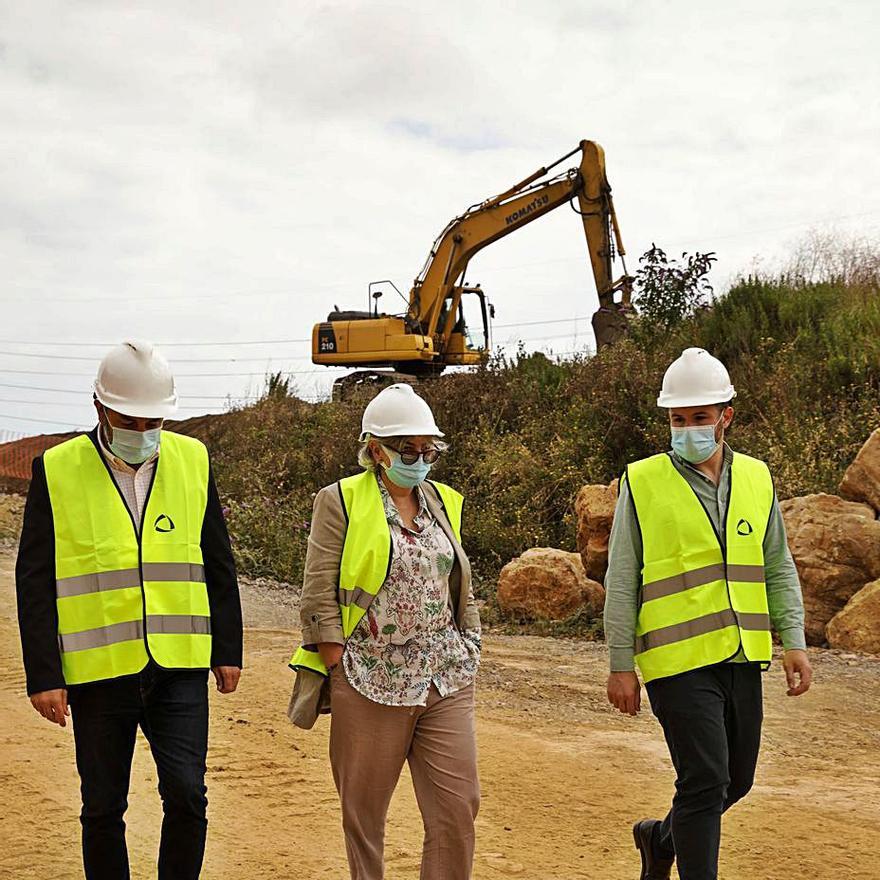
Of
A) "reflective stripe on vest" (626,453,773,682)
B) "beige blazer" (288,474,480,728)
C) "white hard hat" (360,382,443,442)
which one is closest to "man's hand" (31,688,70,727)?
"beige blazer" (288,474,480,728)

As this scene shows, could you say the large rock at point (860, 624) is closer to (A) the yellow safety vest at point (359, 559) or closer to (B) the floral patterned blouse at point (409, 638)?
(B) the floral patterned blouse at point (409, 638)

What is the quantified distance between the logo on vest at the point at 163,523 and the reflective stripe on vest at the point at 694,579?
1628 millimetres

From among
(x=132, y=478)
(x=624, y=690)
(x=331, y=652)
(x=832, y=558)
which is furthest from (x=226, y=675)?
(x=832, y=558)

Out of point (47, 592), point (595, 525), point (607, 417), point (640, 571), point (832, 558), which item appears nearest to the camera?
point (47, 592)

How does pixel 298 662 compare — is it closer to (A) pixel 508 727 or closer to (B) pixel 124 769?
(B) pixel 124 769

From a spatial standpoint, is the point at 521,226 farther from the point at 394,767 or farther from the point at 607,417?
the point at 394,767

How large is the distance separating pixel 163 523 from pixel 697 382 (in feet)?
6.47

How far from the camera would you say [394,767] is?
4.06m

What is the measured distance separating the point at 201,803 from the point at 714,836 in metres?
1.70

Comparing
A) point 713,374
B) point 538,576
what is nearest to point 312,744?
point 713,374

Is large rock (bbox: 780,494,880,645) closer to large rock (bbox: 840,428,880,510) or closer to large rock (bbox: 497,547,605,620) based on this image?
large rock (bbox: 840,428,880,510)

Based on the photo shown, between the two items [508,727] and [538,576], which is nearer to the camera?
[508,727]

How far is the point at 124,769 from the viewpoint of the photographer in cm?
385

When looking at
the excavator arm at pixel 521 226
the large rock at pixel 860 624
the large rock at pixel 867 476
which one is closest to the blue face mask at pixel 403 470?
the large rock at pixel 860 624
